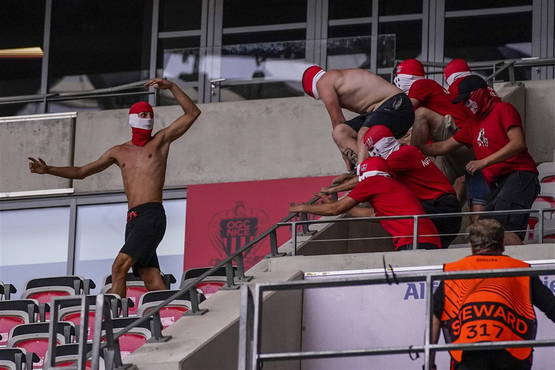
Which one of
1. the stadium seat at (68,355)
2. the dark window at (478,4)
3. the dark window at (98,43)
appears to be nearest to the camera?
the stadium seat at (68,355)

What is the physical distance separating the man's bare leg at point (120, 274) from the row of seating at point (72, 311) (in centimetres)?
12

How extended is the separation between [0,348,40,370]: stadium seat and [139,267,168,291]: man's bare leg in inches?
98.4

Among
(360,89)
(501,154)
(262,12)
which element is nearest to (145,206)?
(360,89)

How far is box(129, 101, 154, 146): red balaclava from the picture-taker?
12828 mm

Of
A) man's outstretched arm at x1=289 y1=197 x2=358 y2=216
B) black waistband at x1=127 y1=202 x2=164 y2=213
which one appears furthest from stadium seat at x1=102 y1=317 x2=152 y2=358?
black waistband at x1=127 y1=202 x2=164 y2=213

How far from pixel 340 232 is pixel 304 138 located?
14.7 feet

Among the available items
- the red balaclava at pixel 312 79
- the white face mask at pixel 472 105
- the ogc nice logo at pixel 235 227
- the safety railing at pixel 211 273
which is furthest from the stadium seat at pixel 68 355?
the ogc nice logo at pixel 235 227

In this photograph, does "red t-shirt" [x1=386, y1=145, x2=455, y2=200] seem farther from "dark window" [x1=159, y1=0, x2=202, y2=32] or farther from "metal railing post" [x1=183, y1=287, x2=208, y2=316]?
"dark window" [x1=159, y1=0, x2=202, y2=32]

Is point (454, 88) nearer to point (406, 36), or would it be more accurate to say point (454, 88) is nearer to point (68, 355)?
point (68, 355)

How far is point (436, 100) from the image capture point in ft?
40.8

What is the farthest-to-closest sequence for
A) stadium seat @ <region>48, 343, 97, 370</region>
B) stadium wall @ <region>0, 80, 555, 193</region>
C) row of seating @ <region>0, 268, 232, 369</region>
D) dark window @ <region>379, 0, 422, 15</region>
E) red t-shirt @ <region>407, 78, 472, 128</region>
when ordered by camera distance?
dark window @ <region>379, 0, 422, 15</region>
stadium wall @ <region>0, 80, 555, 193</region>
red t-shirt @ <region>407, 78, 472, 128</region>
row of seating @ <region>0, 268, 232, 369</region>
stadium seat @ <region>48, 343, 97, 370</region>

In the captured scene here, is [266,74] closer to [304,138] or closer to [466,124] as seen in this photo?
[304,138]

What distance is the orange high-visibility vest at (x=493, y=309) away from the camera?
739cm

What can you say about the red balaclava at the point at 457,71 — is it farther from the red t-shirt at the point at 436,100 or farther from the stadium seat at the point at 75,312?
the stadium seat at the point at 75,312
